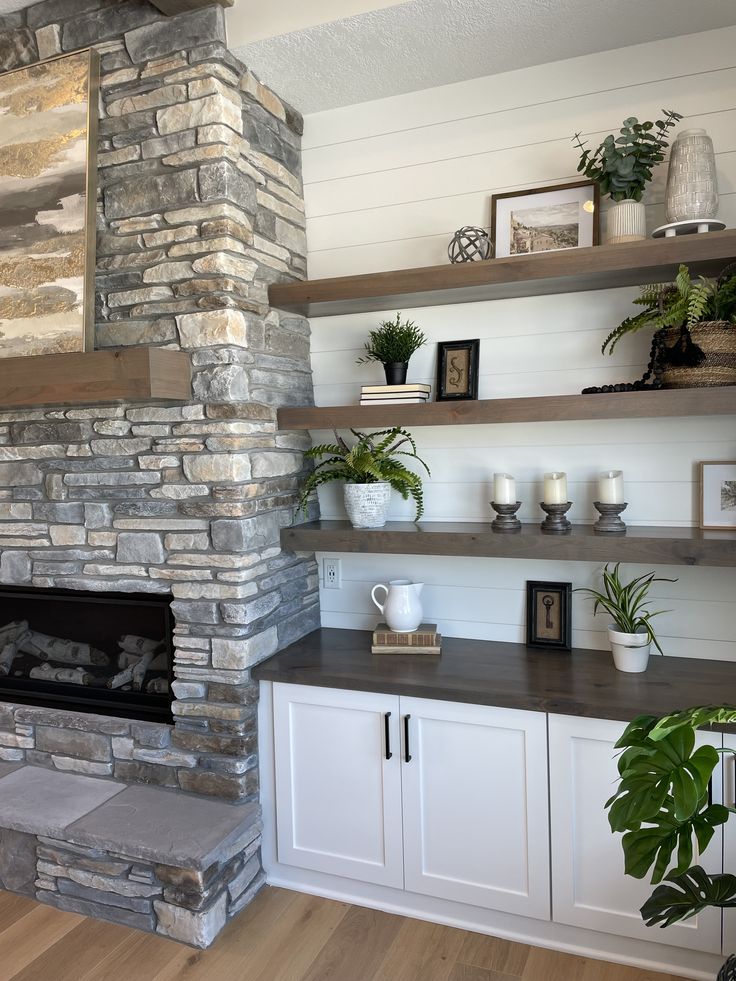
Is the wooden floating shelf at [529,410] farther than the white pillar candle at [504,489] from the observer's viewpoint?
No

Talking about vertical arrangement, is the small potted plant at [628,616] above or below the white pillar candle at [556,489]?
below

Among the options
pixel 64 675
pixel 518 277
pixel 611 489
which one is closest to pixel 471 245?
pixel 518 277

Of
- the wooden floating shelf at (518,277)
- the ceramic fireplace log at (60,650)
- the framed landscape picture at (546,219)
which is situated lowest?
the ceramic fireplace log at (60,650)

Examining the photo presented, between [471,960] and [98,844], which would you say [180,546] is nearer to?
[98,844]

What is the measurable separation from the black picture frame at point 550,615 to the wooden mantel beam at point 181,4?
2.06m

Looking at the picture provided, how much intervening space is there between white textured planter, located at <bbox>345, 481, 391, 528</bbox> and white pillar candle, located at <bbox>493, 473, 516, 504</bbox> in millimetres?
374

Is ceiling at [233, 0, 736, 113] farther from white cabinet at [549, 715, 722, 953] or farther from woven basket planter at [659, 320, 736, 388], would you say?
white cabinet at [549, 715, 722, 953]

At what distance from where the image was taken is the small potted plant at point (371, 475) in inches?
100

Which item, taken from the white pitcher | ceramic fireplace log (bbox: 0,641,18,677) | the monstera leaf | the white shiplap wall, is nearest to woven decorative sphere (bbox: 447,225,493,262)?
the white shiplap wall

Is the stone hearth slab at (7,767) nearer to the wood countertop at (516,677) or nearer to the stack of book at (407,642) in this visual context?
the wood countertop at (516,677)

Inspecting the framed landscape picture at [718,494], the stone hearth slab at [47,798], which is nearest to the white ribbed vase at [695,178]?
the framed landscape picture at [718,494]

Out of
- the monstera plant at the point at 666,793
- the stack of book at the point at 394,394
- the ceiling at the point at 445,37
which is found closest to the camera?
the monstera plant at the point at 666,793

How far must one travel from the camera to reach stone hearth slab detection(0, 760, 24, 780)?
269cm

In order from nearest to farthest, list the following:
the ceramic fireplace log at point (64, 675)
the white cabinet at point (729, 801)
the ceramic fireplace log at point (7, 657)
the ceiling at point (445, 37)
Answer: the white cabinet at point (729, 801) → the ceiling at point (445, 37) → the ceramic fireplace log at point (64, 675) → the ceramic fireplace log at point (7, 657)
